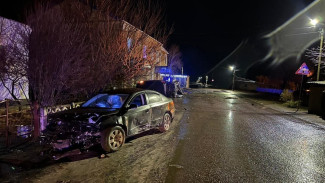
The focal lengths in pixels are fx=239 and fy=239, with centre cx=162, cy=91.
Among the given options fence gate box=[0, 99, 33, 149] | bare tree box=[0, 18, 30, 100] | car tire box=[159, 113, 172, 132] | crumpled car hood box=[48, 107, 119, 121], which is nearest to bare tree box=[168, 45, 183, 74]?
car tire box=[159, 113, 172, 132]

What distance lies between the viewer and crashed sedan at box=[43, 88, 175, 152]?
5465 mm

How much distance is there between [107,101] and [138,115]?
110 centimetres

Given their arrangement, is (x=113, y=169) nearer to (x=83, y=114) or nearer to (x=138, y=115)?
(x=83, y=114)

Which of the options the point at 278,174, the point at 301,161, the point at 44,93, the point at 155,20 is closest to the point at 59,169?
the point at 44,93

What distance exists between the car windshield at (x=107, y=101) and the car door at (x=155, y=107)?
101cm

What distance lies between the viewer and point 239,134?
818 cm

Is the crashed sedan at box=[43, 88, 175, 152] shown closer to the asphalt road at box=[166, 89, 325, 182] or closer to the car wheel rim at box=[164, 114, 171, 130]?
the car wheel rim at box=[164, 114, 171, 130]

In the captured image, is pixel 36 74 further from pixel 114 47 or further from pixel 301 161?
pixel 301 161

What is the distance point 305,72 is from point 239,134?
9.25 m

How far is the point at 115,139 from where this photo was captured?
602 centimetres

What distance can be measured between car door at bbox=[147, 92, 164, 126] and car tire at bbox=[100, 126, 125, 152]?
163 cm

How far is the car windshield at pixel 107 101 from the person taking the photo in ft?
22.8

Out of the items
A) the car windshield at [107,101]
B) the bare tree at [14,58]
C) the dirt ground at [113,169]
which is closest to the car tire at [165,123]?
the dirt ground at [113,169]

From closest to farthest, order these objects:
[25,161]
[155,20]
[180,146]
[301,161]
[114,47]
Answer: [25,161], [301,161], [180,146], [114,47], [155,20]
